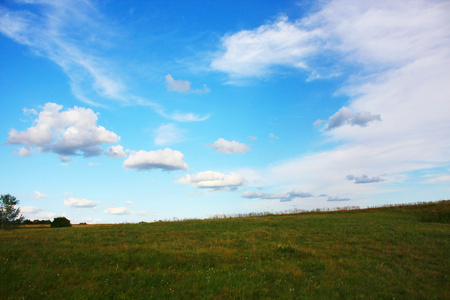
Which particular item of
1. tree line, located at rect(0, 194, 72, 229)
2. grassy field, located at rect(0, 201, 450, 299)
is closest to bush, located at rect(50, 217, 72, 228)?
tree line, located at rect(0, 194, 72, 229)

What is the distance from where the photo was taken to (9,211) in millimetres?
59375

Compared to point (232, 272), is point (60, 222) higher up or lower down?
higher up

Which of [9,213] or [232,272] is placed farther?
[9,213]

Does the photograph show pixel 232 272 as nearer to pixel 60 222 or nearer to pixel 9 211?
pixel 60 222

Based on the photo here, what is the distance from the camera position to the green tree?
58.3 meters

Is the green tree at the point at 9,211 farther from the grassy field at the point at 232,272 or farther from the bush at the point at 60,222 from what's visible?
the grassy field at the point at 232,272

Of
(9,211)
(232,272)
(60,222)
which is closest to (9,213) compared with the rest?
(9,211)

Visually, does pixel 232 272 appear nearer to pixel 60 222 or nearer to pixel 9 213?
pixel 60 222

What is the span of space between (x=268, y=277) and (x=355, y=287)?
13.4 ft

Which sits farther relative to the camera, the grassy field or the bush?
the bush

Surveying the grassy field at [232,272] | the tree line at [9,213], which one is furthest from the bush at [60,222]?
the grassy field at [232,272]

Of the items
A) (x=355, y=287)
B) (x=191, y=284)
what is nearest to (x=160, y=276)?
(x=191, y=284)

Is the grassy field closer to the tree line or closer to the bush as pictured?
the bush

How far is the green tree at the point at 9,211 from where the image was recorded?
58281 millimetres
